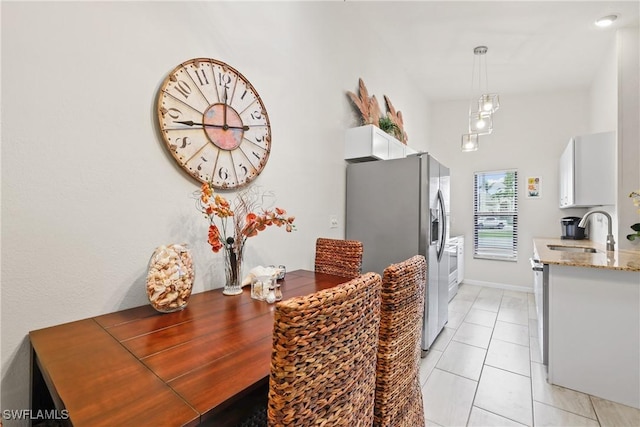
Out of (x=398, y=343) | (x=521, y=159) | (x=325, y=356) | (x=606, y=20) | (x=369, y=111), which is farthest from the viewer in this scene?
(x=521, y=159)

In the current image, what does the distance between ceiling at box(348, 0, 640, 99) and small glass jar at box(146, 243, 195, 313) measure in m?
3.26

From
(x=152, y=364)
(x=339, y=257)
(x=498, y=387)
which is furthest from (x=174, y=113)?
(x=498, y=387)

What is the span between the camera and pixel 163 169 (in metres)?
1.47

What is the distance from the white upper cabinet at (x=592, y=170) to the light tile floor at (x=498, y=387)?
1.62 metres

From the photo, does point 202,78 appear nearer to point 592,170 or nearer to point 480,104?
point 480,104

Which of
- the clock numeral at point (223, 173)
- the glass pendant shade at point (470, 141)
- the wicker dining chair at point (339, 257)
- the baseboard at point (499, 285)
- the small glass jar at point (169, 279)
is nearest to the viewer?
the small glass jar at point (169, 279)

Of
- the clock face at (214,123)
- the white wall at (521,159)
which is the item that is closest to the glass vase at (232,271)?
the clock face at (214,123)

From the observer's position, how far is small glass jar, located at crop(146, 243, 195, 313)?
→ 1197 mm

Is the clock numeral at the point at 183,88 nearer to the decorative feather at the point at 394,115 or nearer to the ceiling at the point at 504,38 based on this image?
the ceiling at the point at 504,38

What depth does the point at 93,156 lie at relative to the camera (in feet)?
4.03

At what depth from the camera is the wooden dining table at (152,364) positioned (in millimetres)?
636

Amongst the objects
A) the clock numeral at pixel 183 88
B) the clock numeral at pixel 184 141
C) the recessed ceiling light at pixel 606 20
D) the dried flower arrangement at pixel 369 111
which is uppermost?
the recessed ceiling light at pixel 606 20

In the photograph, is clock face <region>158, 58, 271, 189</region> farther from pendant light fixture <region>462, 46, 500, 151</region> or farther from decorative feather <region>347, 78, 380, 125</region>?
pendant light fixture <region>462, 46, 500, 151</region>

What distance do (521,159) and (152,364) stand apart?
19.3 ft
